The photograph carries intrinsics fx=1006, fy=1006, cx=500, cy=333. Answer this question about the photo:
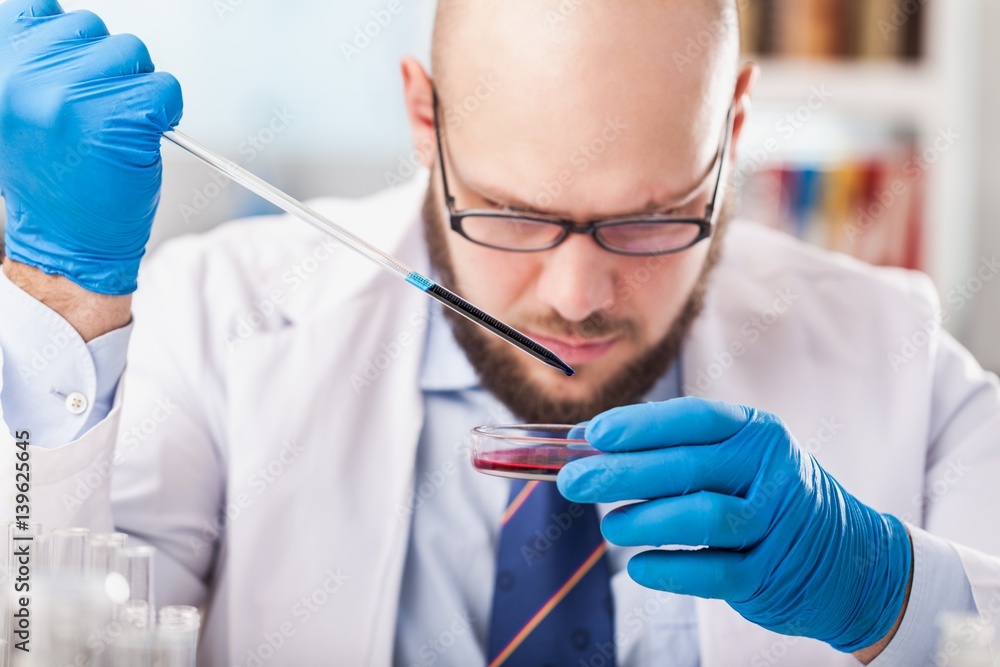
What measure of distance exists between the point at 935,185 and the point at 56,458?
2414mm

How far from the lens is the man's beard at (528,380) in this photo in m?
1.62

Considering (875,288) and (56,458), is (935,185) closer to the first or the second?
(875,288)

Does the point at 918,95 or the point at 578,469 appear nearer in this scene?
the point at 578,469

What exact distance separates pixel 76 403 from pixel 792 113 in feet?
6.94

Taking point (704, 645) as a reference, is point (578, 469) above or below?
above

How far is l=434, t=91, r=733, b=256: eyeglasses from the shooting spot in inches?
55.9

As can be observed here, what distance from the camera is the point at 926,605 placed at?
4.27ft

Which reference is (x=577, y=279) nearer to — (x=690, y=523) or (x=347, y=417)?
(x=690, y=523)

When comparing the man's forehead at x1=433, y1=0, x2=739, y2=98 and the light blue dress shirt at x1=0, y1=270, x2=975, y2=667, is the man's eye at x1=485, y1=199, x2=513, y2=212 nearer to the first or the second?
the man's forehead at x1=433, y1=0, x2=739, y2=98

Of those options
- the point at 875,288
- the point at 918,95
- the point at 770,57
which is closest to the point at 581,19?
the point at 875,288

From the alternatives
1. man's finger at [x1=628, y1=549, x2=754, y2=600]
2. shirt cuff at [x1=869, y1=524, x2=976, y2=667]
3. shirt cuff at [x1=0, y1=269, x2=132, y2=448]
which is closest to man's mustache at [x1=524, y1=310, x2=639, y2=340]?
man's finger at [x1=628, y1=549, x2=754, y2=600]

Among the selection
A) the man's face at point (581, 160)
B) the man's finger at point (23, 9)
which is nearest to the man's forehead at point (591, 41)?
the man's face at point (581, 160)

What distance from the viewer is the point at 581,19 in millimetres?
1396

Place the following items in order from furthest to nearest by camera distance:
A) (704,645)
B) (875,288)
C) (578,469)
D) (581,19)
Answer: (875,288)
(704,645)
(581,19)
(578,469)
